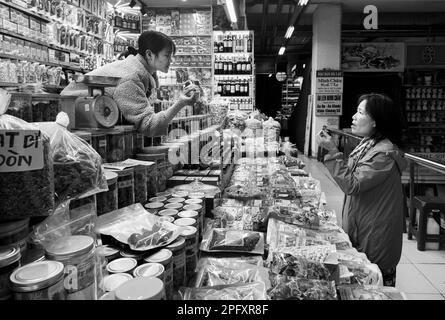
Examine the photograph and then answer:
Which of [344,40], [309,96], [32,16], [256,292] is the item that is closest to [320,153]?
[309,96]

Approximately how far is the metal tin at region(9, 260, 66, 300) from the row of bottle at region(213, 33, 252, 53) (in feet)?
26.4

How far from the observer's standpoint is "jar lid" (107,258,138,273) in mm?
1014

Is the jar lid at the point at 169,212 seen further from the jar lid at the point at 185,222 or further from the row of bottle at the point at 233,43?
the row of bottle at the point at 233,43

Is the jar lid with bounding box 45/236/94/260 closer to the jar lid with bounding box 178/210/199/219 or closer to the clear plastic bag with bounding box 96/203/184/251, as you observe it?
the clear plastic bag with bounding box 96/203/184/251

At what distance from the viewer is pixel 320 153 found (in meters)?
10.7

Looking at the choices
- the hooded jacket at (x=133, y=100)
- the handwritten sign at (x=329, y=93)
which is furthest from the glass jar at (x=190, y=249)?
the handwritten sign at (x=329, y=93)

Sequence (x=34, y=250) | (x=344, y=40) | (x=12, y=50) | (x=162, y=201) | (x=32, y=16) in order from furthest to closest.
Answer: (x=344, y=40) < (x=32, y=16) < (x=12, y=50) < (x=162, y=201) < (x=34, y=250)

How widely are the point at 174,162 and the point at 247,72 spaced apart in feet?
21.0

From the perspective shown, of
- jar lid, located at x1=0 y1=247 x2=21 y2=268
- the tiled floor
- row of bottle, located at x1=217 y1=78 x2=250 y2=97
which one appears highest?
row of bottle, located at x1=217 y1=78 x2=250 y2=97

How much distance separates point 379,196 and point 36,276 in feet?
6.90

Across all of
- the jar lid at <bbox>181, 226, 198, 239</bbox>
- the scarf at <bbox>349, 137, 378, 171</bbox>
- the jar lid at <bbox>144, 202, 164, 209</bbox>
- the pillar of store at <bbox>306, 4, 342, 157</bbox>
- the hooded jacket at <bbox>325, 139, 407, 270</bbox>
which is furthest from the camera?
the pillar of store at <bbox>306, 4, 342, 157</bbox>

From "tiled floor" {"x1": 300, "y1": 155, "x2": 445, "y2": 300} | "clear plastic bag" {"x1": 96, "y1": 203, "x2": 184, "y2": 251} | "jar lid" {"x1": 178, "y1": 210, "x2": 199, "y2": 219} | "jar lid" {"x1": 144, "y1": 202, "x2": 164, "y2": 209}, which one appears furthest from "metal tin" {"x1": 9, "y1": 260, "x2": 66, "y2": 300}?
"tiled floor" {"x1": 300, "y1": 155, "x2": 445, "y2": 300}

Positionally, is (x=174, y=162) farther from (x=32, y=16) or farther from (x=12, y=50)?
(x=32, y=16)

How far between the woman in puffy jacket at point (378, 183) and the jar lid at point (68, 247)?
181cm
